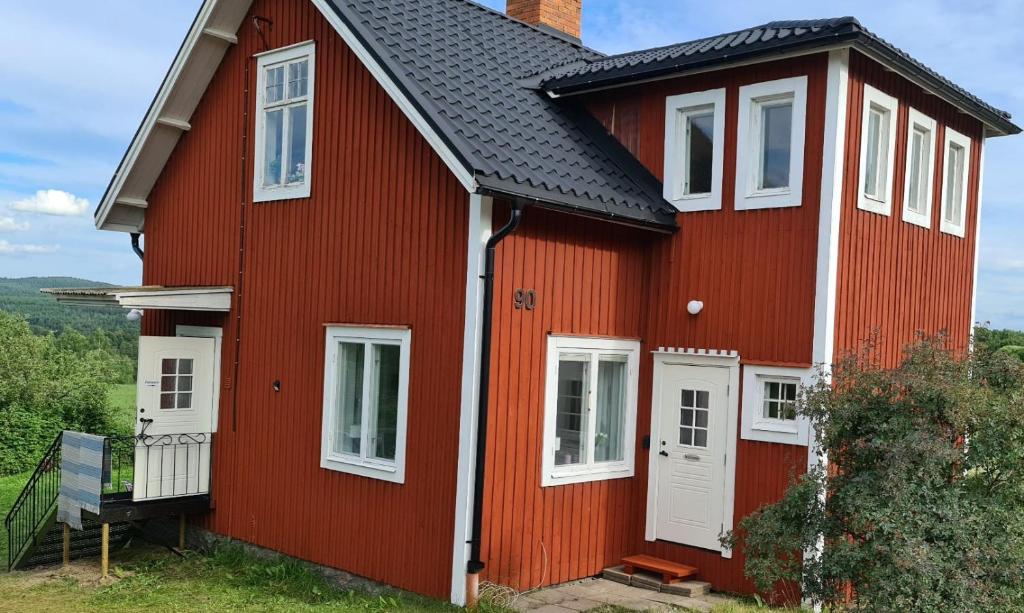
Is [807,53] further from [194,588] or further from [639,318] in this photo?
[194,588]

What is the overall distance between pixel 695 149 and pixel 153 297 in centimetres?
646

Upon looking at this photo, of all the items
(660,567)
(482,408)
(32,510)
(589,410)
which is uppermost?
(482,408)

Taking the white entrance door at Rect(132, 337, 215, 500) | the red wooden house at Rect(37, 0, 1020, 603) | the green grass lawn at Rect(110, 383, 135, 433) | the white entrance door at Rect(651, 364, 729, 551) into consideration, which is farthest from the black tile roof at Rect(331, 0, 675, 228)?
the green grass lawn at Rect(110, 383, 135, 433)

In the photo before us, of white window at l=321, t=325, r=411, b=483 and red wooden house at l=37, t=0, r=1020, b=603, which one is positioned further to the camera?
white window at l=321, t=325, r=411, b=483

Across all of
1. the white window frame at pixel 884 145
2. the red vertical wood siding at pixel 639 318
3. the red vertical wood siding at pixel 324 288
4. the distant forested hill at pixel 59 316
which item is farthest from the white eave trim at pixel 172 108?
the distant forested hill at pixel 59 316

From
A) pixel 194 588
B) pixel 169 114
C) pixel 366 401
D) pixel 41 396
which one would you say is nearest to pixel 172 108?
pixel 169 114

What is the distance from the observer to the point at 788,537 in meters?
7.16

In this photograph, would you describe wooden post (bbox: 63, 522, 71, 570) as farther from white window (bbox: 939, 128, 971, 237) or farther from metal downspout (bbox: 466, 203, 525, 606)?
white window (bbox: 939, 128, 971, 237)

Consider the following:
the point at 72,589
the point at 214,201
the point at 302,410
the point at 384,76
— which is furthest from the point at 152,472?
the point at 384,76

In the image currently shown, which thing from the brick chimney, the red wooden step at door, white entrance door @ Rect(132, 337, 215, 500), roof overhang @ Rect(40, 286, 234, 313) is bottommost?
the red wooden step at door

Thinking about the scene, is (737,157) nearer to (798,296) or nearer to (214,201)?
(798,296)

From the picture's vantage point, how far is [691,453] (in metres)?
10.0

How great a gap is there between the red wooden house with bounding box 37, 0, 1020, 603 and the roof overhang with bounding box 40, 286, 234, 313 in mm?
53

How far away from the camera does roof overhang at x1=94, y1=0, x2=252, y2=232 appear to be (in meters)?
11.4
